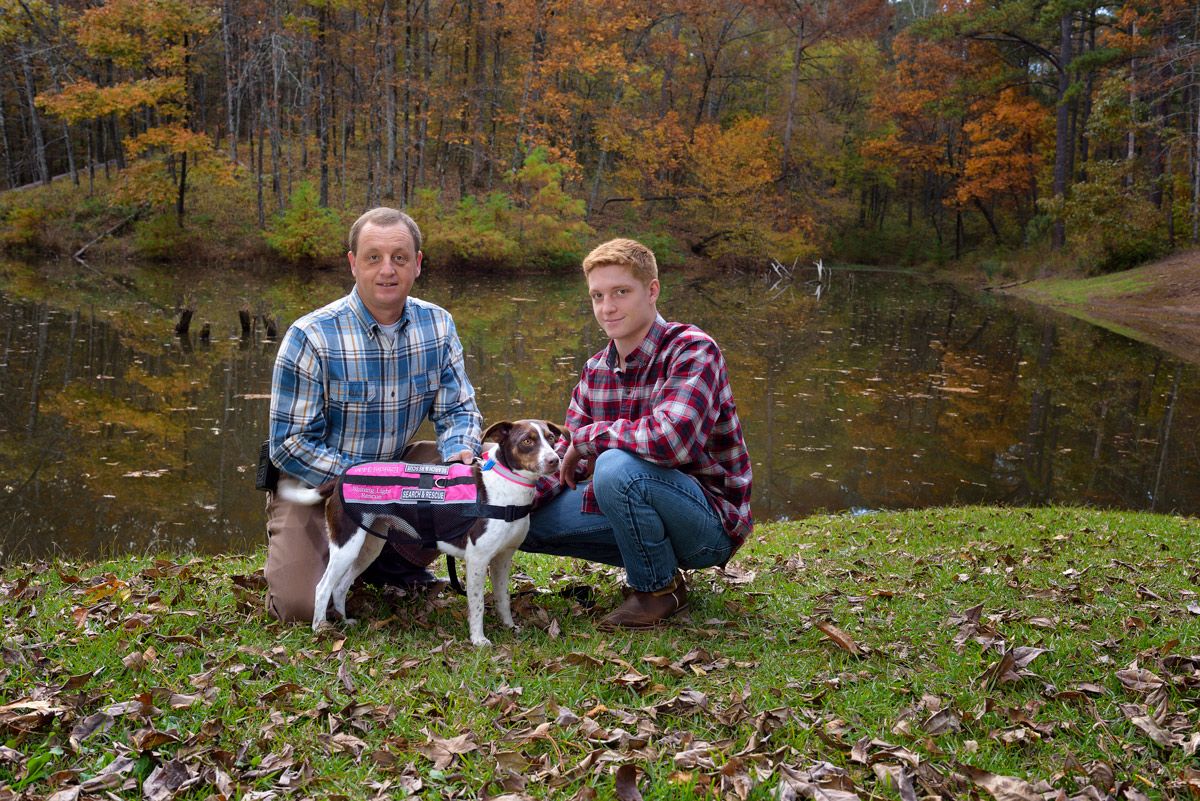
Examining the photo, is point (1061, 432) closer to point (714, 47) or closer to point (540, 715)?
point (540, 715)

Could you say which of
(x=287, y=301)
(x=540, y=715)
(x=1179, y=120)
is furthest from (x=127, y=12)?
(x=1179, y=120)

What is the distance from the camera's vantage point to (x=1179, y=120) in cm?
3394

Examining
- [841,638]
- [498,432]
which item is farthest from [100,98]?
[841,638]

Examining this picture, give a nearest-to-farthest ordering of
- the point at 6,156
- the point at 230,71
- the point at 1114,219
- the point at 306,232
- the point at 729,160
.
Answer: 1. the point at 1114,219
2. the point at 306,232
3. the point at 230,71
4. the point at 6,156
5. the point at 729,160

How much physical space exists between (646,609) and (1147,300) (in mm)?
Result: 24725

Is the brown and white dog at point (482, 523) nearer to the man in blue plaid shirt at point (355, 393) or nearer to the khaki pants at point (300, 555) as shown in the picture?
the khaki pants at point (300, 555)

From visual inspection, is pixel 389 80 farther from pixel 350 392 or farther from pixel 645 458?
pixel 645 458

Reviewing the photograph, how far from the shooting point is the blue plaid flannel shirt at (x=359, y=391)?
3.82 m

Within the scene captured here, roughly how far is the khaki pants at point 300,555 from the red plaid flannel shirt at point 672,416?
76 cm

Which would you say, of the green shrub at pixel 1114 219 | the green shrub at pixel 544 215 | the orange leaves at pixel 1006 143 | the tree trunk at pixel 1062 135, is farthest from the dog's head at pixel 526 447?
the orange leaves at pixel 1006 143

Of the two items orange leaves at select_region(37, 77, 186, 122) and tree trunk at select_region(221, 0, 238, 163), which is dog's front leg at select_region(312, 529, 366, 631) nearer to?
tree trunk at select_region(221, 0, 238, 163)

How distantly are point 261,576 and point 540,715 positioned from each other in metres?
2.29

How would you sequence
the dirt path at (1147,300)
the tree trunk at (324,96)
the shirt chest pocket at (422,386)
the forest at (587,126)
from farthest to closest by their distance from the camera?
the tree trunk at (324,96), the forest at (587,126), the dirt path at (1147,300), the shirt chest pocket at (422,386)

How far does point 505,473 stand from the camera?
142 inches
